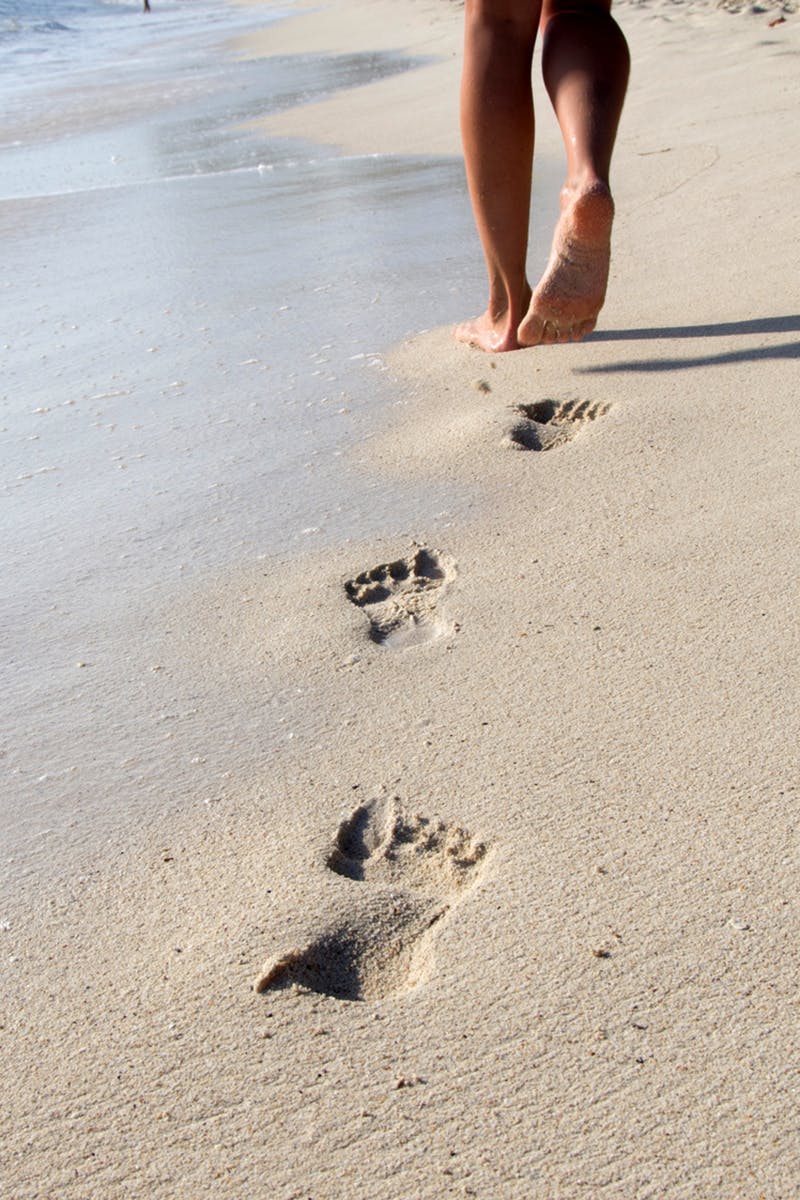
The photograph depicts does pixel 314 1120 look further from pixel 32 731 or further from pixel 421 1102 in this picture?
pixel 32 731

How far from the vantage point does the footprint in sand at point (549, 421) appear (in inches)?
84.8

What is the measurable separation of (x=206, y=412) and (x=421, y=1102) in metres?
1.69

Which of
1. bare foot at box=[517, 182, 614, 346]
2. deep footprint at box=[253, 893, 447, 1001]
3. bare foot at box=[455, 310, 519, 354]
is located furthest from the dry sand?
bare foot at box=[455, 310, 519, 354]

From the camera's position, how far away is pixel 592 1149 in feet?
3.01

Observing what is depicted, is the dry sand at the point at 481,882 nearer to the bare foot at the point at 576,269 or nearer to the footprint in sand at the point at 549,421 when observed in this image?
the footprint in sand at the point at 549,421

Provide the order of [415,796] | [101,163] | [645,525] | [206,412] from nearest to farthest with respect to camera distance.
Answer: [415,796], [645,525], [206,412], [101,163]

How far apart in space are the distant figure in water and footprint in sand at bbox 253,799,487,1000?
1.19m

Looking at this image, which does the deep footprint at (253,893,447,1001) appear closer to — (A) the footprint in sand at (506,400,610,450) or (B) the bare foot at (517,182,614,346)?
(A) the footprint in sand at (506,400,610,450)

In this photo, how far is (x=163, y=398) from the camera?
2.53 meters

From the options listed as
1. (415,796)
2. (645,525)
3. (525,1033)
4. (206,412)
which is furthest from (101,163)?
(525,1033)

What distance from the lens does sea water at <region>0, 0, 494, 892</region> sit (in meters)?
1.54

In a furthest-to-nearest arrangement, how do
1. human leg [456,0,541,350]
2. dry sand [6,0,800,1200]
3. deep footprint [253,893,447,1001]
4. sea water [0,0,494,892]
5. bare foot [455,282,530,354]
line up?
bare foot [455,282,530,354] → human leg [456,0,541,350] → sea water [0,0,494,892] → deep footprint [253,893,447,1001] → dry sand [6,0,800,1200]

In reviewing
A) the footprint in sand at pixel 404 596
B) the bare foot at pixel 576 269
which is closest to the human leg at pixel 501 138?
the bare foot at pixel 576 269

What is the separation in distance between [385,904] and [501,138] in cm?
170
